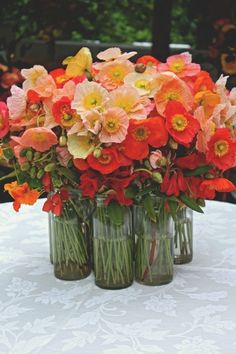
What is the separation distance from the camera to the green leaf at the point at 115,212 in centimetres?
146

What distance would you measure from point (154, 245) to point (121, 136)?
27cm

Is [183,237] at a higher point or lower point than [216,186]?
lower

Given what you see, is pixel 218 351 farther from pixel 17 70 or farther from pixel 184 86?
pixel 17 70

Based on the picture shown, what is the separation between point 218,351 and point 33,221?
807 millimetres

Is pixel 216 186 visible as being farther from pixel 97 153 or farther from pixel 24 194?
pixel 24 194

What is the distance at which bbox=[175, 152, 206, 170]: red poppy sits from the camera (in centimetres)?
144

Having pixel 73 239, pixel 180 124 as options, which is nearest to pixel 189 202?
pixel 180 124

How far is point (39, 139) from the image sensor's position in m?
1.42

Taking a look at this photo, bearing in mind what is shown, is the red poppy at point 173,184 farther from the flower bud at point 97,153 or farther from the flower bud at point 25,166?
the flower bud at point 25,166

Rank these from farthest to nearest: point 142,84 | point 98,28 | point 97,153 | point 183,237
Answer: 1. point 98,28
2. point 183,237
3. point 142,84
4. point 97,153

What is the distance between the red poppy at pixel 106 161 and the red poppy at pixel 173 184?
10 cm

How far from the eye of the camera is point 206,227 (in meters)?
1.94

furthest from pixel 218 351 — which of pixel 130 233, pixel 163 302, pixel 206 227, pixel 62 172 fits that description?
pixel 206 227

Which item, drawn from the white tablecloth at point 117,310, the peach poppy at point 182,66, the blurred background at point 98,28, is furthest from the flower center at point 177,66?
the blurred background at point 98,28
